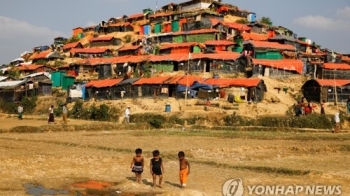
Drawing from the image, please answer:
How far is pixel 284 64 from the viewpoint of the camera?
57.2 m

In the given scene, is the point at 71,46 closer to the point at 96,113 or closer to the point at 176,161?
the point at 96,113

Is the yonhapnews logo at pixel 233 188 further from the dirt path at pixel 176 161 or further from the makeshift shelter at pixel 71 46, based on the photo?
the makeshift shelter at pixel 71 46

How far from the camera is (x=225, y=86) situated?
5044 centimetres

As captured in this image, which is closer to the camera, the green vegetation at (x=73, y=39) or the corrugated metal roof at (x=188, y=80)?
the corrugated metal roof at (x=188, y=80)

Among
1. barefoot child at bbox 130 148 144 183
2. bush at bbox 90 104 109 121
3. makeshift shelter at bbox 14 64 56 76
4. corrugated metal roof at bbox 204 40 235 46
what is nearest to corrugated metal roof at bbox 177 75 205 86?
bush at bbox 90 104 109 121

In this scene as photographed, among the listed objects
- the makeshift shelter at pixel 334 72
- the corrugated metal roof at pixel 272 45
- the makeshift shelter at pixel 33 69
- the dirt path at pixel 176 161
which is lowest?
the dirt path at pixel 176 161

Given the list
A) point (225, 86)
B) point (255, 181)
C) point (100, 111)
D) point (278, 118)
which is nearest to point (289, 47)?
point (225, 86)

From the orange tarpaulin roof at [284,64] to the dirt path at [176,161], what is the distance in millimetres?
25980

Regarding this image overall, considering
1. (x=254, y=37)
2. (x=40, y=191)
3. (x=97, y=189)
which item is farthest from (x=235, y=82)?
(x=40, y=191)

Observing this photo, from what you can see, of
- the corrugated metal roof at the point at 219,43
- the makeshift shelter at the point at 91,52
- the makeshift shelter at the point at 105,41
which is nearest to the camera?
the corrugated metal roof at the point at 219,43

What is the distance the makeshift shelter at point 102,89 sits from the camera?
57.1 meters

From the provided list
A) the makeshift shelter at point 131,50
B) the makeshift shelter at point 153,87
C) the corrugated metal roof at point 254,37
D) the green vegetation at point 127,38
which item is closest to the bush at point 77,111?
the makeshift shelter at point 153,87

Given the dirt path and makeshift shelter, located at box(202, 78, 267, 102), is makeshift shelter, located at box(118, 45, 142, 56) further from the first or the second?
the dirt path

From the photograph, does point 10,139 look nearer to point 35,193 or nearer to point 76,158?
point 76,158
